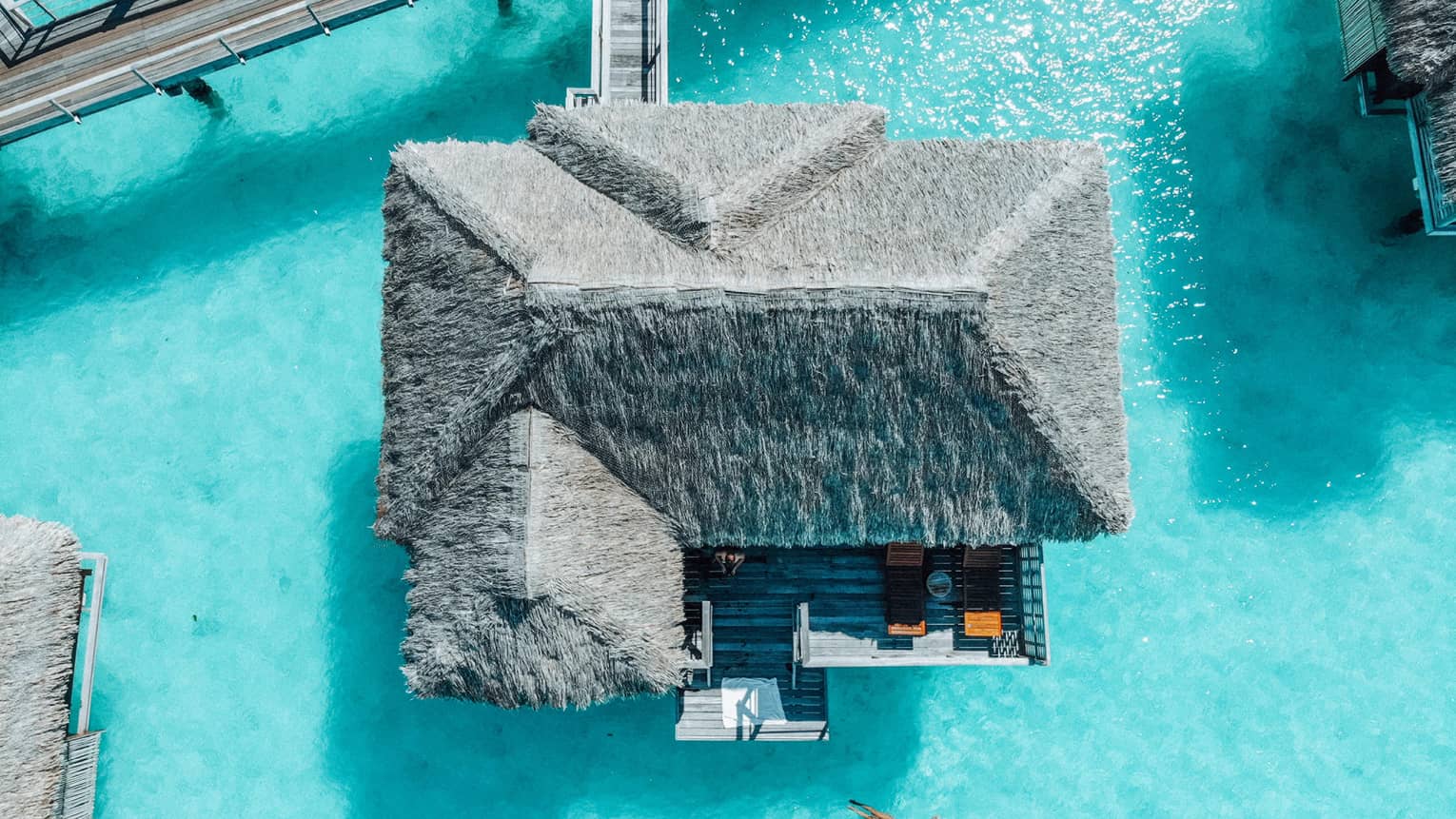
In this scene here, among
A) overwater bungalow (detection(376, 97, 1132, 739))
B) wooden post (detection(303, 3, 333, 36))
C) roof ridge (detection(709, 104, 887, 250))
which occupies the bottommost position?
overwater bungalow (detection(376, 97, 1132, 739))

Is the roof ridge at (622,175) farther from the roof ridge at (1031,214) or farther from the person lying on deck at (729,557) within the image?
the person lying on deck at (729,557)

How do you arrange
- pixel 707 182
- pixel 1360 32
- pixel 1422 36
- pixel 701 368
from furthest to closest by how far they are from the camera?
pixel 1360 32, pixel 1422 36, pixel 707 182, pixel 701 368

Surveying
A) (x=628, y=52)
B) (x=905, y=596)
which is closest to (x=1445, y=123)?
(x=905, y=596)

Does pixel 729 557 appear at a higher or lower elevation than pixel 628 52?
lower

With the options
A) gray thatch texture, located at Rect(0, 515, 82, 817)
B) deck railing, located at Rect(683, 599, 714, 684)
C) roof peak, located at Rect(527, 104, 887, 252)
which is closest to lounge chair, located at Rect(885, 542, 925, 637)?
deck railing, located at Rect(683, 599, 714, 684)

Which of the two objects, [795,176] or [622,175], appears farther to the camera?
[622,175]

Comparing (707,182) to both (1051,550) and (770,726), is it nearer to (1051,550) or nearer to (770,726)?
(770,726)

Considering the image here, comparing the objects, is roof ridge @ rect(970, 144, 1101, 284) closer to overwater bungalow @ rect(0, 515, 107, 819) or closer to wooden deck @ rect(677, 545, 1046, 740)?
wooden deck @ rect(677, 545, 1046, 740)
